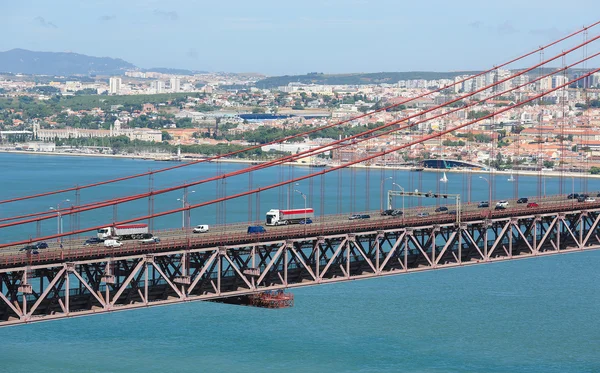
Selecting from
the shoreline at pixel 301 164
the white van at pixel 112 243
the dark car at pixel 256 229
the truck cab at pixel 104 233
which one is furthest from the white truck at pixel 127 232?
the shoreline at pixel 301 164

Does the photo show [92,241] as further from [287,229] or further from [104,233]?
[287,229]

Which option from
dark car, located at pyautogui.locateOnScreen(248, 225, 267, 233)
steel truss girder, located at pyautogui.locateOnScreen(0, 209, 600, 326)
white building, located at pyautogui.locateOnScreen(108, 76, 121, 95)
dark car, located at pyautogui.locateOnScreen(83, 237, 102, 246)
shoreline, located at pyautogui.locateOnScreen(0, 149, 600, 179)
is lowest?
shoreline, located at pyautogui.locateOnScreen(0, 149, 600, 179)

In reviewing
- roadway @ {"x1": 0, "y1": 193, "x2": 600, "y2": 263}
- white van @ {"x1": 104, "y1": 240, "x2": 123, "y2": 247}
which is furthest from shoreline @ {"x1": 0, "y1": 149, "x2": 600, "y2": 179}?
white van @ {"x1": 104, "y1": 240, "x2": 123, "y2": 247}

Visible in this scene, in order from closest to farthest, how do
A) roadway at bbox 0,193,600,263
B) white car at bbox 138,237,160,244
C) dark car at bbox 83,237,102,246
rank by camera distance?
roadway at bbox 0,193,600,263 → white car at bbox 138,237,160,244 → dark car at bbox 83,237,102,246

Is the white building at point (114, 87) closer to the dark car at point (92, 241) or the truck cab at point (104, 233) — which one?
the truck cab at point (104, 233)

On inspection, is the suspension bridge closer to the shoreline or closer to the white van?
the white van

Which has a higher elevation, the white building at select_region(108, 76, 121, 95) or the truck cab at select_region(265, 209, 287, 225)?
the white building at select_region(108, 76, 121, 95)

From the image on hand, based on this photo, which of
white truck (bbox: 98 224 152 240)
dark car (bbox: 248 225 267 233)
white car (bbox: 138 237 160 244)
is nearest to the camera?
white car (bbox: 138 237 160 244)
